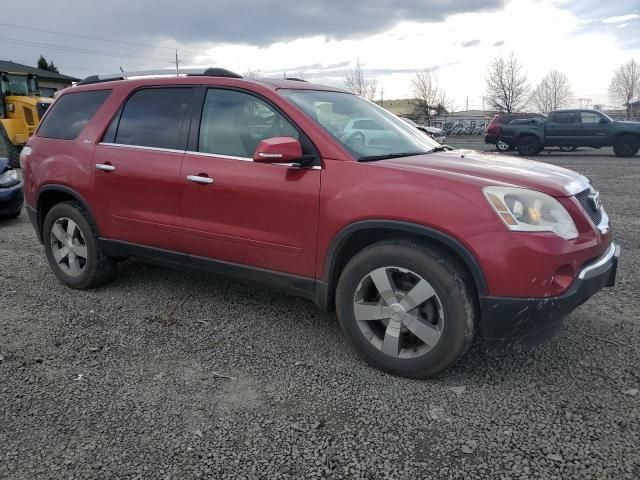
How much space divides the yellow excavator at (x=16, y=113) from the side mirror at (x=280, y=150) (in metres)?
13.4

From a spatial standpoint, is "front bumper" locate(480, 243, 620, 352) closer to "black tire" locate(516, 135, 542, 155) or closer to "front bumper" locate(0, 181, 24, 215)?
"front bumper" locate(0, 181, 24, 215)

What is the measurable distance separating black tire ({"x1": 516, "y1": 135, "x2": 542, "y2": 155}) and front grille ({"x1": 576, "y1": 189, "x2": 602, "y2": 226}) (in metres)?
18.2

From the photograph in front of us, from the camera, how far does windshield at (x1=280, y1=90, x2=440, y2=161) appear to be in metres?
3.48

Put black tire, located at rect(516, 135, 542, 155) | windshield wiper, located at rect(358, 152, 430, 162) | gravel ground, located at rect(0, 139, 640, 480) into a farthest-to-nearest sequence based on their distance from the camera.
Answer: black tire, located at rect(516, 135, 542, 155) → windshield wiper, located at rect(358, 152, 430, 162) → gravel ground, located at rect(0, 139, 640, 480)

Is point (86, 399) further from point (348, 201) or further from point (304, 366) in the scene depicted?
point (348, 201)

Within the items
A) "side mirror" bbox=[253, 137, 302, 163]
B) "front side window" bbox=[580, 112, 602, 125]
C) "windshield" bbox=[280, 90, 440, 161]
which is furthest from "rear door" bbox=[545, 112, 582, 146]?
"side mirror" bbox=[253, 137, 302, 163]

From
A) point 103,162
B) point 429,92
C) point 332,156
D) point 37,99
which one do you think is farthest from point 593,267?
point 429,92

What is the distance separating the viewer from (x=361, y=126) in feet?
12.8

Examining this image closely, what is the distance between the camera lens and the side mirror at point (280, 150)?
3.17 m

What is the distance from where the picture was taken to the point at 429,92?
68.6 meters

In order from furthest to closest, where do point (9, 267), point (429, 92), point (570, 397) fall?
point (429, 92) → point (9, 267) → point (570, 397)

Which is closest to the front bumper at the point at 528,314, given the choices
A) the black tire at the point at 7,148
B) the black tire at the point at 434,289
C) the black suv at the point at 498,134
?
the black tire at the point at 434,289

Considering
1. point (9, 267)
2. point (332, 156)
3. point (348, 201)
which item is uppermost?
point (332, 156)

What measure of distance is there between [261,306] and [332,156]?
1.57 meters
